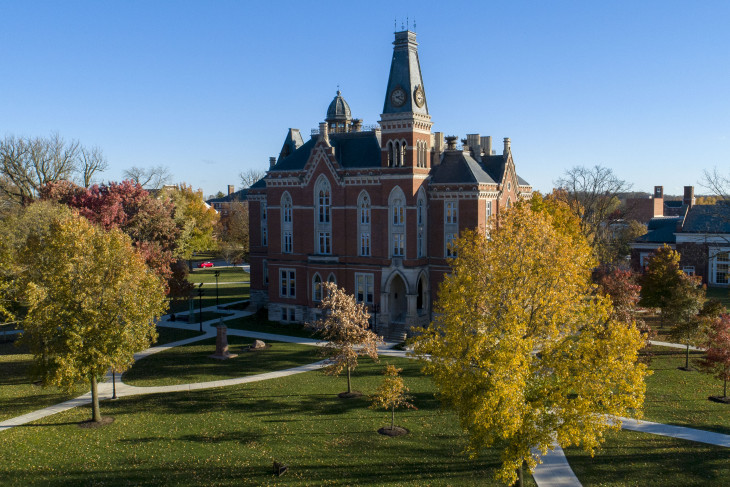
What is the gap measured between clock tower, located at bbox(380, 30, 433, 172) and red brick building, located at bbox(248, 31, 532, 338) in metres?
0.08

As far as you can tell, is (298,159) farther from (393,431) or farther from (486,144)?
(393,431)

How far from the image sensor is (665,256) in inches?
1606

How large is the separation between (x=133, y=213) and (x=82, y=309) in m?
21.8

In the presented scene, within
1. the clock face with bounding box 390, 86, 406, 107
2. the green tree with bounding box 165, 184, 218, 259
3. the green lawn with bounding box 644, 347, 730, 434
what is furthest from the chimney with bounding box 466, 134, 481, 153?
the green tree with bounding box 165, 184, 218, 259

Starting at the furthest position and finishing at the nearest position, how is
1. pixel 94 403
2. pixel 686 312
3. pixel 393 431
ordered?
pixel 686 312, pixel 94 403, pixel 393 431

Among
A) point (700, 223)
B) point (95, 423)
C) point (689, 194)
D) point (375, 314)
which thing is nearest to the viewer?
point (95, 423)

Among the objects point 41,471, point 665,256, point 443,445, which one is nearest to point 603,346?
point 443,445

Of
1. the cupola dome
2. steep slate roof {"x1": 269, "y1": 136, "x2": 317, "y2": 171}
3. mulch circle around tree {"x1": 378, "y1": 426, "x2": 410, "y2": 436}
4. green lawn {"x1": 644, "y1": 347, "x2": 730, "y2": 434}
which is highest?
the cupola dome

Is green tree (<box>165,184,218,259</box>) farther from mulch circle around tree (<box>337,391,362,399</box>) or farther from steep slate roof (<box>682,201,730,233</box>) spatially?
steep slate roof (<box>682,201,730,233</box>)

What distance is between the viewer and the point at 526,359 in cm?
1873

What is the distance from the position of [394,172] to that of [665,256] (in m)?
20.2

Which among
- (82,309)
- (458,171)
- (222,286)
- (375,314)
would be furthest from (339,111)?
(82,309)

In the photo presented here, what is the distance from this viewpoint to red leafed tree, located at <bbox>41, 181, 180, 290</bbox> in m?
43.1

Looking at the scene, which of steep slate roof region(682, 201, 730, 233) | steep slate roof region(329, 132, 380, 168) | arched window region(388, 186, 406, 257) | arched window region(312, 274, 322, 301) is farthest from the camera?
steep slate roof region(682, 201, 730, 233)
